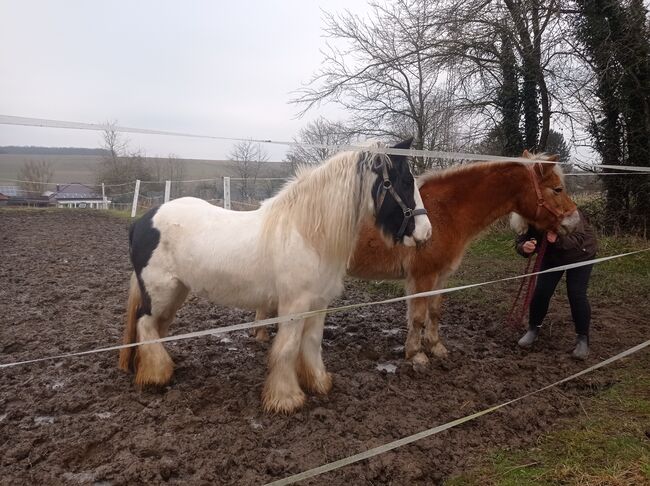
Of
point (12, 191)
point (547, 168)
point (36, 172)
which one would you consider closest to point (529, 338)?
point (547, 168)

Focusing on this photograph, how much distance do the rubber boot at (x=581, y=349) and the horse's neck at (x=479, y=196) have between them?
1.34 metres

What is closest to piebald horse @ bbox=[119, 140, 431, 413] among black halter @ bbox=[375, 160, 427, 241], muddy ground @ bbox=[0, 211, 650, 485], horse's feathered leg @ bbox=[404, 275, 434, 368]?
black halter @ bbox=[375, 160, 427, 241]

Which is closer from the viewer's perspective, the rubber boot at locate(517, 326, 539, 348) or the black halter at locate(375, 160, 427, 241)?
the black halter at locate(375, 160, 427, 241)

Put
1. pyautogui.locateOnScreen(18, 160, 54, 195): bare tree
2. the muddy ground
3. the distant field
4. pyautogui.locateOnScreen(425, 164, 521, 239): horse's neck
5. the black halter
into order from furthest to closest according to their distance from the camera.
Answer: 1. the distant field
2. pyautogui.locateOnScreen(18, 160, 54, 195): bare tree
3. pyautogui.locateOnScreen(425, 164, 521, 239): horse's neck
4. the black halter
5. the muddy ground

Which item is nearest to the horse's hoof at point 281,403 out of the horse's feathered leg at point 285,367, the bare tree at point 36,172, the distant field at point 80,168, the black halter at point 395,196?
the horse's feathered leg at point 285,367

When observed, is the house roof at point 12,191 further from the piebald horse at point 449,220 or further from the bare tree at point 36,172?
the piebald horse at point 449,220

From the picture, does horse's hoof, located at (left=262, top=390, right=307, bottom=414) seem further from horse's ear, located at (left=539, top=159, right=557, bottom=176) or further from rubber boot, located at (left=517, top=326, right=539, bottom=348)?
horse's ear, located at (left=539, top=159, right=557, bottom=176)

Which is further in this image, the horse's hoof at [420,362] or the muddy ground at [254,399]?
the horse's hoof at [420,362]

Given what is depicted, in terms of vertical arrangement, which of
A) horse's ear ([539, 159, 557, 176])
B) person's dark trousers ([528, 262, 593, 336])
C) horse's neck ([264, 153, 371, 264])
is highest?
horse's ear ([539, 159, 557, 176])

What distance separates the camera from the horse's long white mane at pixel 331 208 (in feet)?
9.73

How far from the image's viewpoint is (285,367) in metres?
3.07

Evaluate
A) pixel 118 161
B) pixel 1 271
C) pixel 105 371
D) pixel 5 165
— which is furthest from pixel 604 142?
pixel 5 165

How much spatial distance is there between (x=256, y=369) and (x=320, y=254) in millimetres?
1456

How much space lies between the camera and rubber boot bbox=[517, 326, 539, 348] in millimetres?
4320
